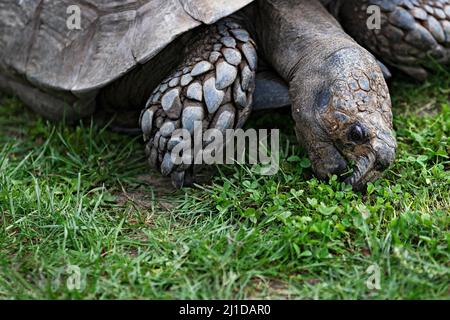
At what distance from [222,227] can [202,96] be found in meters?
0.68

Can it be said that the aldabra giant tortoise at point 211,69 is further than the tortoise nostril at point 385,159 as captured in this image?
Yes

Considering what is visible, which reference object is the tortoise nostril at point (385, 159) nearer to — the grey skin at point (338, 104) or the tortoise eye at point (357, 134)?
the grey skin at point (338, 104)

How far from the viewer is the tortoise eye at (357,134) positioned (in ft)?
9.89

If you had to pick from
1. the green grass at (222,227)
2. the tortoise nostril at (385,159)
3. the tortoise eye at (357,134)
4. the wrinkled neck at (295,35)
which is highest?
the wrinkled neck at (295,35)

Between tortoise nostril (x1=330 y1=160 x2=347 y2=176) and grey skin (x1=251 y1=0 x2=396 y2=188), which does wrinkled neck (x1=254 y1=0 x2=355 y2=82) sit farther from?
tortoise nostril (x1=330 y1=160 x2=347 y2=176)

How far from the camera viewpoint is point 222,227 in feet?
9.94

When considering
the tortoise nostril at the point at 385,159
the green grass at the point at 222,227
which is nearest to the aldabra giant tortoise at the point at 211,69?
the tortoise nostril at the point at 385,159

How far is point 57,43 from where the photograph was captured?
3.83 m

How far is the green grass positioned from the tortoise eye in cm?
24

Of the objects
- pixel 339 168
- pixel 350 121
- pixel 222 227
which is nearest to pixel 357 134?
pixel 350 121

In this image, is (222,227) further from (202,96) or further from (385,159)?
(385,159)

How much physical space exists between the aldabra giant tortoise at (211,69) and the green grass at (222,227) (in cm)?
20

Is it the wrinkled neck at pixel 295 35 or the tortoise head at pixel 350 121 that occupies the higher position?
the wrinkled neck at pixel 295 35
